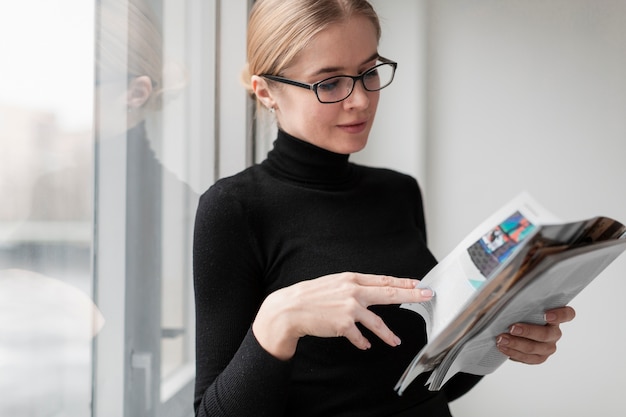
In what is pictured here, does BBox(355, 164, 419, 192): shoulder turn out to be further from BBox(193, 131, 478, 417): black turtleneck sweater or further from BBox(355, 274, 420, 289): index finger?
BBox(355, 274, 420, 289): index finger

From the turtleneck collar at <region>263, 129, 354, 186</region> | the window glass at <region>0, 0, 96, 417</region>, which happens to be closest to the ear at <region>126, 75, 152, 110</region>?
the window glass at <region>0, 0, 96, 417</region>

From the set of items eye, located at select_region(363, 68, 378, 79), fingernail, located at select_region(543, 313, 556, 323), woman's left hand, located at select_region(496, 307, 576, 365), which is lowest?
woman's left hand, located at select_region(496, 307, 576, 365)

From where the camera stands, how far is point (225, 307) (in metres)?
0.97

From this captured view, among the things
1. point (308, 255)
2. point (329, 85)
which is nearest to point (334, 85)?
point (329, 85)

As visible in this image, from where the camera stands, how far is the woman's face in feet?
3.41

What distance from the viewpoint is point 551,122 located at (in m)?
2.30

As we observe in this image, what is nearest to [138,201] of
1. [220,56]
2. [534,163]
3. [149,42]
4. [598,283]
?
[149,42]

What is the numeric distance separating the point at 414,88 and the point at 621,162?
737 mm

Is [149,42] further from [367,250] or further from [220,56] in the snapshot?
[220,56]

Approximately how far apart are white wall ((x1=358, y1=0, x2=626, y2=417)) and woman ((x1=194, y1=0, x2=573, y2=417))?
3.80ft

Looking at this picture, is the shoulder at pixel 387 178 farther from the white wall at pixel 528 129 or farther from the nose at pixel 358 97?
the white wall at pixel 528 129

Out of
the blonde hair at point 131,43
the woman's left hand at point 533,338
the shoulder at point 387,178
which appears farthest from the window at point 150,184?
the woman's left hand at point 533,338

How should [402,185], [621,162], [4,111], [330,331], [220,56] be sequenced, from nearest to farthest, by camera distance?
[4,111] → [330,331] → [402,185] → [220,56] → [621,162]

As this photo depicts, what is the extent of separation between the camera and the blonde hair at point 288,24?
1.04m
